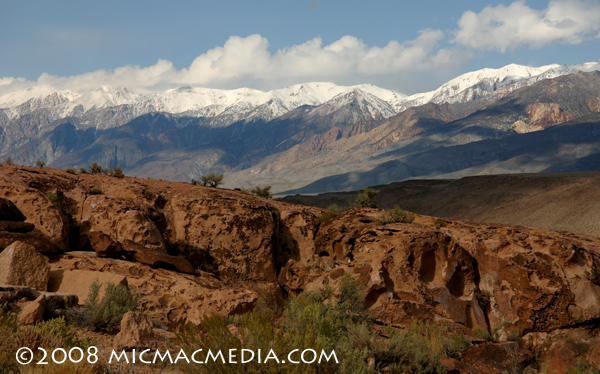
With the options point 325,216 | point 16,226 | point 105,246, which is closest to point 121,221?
point 105,246

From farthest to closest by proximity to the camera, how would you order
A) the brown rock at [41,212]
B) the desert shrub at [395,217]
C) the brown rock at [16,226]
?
1. the desert shrub at [395,217]
2. the brown rock at [41,212]
3. the brown rock at [16,226]

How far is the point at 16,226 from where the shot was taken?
38.0ft

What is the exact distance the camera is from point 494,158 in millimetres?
199500

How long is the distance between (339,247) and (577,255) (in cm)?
807

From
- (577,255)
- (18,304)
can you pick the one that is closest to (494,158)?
(577,255)

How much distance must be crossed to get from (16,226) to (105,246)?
227 centimetres

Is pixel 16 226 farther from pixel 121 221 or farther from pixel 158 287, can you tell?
pixel 158 287

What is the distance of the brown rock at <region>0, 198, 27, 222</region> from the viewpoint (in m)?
11.9

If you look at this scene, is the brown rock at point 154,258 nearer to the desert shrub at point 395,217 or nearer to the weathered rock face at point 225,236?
the weathered rock face at point 225,236

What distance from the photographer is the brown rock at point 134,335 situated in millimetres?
6777

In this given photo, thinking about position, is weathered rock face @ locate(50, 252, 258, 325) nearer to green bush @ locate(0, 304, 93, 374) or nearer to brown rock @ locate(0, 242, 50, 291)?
brown rock @ locate(0, 242, 50, 291)

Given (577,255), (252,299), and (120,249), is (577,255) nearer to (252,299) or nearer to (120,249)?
(252,299)

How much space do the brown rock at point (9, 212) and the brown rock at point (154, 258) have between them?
3002 mm

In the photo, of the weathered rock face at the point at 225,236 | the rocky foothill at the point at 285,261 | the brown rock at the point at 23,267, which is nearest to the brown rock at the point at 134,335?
the rocky foothill at the point at 285,261
